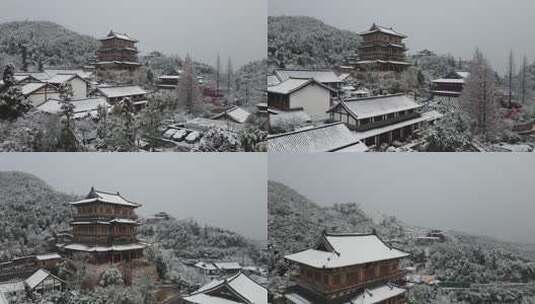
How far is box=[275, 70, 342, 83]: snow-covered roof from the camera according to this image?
3.63m

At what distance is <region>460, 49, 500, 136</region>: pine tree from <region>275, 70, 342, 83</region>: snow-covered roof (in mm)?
987

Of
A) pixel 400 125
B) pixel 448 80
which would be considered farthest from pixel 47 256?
pixel 448 80

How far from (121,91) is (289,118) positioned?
4.12 feet

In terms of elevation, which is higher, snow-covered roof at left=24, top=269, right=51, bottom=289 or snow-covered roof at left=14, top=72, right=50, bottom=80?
snow-covered roof at left=14, top=72, right=50, bottom=80

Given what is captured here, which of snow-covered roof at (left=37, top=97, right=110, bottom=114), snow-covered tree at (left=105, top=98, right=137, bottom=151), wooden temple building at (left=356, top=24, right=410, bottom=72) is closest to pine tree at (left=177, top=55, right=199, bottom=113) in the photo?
snow-covered tree at (left=105, top=98, right=137, bottom=151)

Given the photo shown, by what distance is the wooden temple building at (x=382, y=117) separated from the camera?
141 inches

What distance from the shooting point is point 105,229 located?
12.0 ft

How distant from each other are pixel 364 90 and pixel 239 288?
1.71 m

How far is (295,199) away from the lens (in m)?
3.60

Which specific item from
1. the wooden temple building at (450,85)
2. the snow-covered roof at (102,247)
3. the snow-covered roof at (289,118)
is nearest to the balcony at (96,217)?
the snow-covered roof at (102,247)

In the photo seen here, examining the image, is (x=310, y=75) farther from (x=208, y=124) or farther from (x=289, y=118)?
(x=208, y=124)

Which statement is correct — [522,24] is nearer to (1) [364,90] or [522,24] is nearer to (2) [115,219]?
(1) [364,90]

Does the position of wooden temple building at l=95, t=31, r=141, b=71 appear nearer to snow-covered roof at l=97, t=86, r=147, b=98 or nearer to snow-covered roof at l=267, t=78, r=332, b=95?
snow-covered roof at l=97, t=86, r=147, b=98

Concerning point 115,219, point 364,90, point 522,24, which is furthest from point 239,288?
point 522,24
